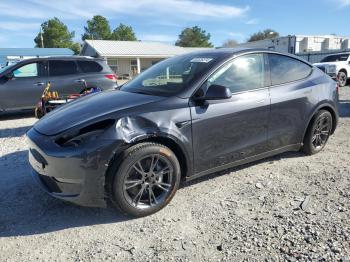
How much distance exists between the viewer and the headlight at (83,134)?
3.16m

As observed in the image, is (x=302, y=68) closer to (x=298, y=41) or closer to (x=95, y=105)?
(x=95, y=105)

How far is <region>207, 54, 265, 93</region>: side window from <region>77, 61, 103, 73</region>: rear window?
20.8 ft

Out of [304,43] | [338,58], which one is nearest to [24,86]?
[338,58]

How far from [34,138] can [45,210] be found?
0.79 metres

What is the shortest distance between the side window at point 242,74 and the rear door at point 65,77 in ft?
20.1

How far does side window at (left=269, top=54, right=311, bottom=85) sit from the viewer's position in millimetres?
4457

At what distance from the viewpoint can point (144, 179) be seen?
339cm

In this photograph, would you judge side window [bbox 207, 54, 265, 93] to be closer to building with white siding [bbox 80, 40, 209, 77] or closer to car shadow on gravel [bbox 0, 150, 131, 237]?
car shadow on gravel [bbox 0, 150, 131, 237]

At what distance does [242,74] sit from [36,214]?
281cm

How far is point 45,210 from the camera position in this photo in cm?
363

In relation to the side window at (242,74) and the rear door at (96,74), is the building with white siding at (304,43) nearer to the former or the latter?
the rear door at (96,74)

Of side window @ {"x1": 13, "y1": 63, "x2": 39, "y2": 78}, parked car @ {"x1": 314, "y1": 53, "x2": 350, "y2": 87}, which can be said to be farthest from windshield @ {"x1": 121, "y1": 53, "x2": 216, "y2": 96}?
parked car @ {"x1": 314, "y1": 53, "x2": 350, "y2": 87}

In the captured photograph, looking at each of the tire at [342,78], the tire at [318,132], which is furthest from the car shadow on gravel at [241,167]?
the tire at [342,78]

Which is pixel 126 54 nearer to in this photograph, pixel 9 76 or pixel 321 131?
pixel 9 76
